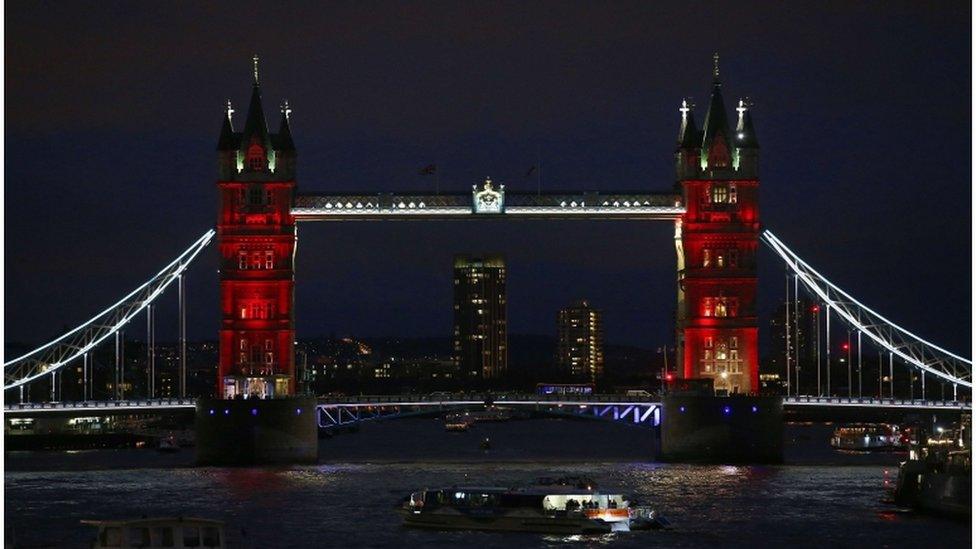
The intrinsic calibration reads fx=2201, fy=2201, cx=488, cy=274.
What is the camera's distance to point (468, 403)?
110250 mm

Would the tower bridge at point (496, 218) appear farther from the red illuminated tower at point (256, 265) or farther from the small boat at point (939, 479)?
the small boat at point (939, 479)

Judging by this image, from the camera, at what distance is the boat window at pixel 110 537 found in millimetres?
54406

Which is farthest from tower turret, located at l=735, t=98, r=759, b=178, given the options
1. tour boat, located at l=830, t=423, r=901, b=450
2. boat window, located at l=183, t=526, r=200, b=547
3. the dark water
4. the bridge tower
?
boat window, located at l=183, t=526, r=200, b=547

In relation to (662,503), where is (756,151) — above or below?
above

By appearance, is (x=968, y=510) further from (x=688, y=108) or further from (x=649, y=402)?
(x=688, y=108)

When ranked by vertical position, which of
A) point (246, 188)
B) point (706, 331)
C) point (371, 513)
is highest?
point (246, 188)

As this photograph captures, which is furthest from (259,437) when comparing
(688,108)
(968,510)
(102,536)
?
(102,536)

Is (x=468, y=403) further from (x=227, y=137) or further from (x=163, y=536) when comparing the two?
(x=163, y=536)

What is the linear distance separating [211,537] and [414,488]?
35.6 m

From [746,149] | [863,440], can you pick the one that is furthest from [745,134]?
[863,440]

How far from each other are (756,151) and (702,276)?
7.03 m

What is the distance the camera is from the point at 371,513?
7656 centimetres

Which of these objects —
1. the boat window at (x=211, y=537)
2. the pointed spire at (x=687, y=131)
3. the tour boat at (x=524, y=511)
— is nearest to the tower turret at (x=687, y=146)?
the pointed spire at (x=687, y=131)

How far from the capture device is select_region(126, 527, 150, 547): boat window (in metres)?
53.8
